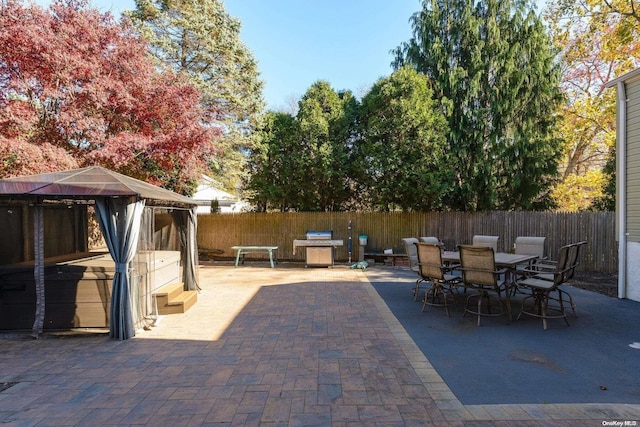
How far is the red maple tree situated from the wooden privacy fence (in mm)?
3230

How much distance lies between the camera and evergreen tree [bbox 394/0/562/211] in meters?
10.8

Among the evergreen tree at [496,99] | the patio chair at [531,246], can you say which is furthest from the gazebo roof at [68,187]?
the evergreen tree at [496,99]

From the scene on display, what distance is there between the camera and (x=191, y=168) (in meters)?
8.58

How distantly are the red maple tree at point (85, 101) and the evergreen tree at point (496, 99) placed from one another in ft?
25.3

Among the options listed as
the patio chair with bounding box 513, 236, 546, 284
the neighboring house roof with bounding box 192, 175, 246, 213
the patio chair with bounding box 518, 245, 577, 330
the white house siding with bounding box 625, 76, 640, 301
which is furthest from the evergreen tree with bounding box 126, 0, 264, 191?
the white house siding with bounding box 625, 76, 640, 301

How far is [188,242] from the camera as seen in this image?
6477mm

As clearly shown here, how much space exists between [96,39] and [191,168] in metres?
3.25

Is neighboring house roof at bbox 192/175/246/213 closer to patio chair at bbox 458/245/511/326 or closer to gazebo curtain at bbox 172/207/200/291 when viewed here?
gazebo curtain at bbox 172/207/200/291

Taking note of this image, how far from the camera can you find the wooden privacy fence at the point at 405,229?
9.41 meters

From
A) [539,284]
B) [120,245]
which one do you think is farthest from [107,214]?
[539,284]

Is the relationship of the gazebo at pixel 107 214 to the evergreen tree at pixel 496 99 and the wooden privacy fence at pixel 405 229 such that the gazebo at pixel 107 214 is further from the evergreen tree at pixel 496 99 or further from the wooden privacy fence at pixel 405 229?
the evergreen tree at pixel 496 99

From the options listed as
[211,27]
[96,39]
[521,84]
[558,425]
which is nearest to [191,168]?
[96,39]

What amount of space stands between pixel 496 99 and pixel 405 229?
16.7 feet

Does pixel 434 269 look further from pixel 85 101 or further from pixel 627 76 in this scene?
pixel 85 101
